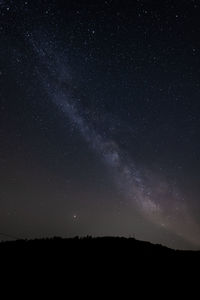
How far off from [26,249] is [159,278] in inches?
292

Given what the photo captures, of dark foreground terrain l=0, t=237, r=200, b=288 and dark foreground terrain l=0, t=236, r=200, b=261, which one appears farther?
dark foreground terrain l=0, t=236, r=200, b=261

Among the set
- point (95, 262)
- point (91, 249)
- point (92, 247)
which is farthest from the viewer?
point (92, 247)

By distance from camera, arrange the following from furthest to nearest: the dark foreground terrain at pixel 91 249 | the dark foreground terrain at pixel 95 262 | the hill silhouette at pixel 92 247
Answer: the hill silhouette at pixel 92 247 < the dark foreground terrain at pixel 91 249 < the dark foreground terrain at pixel 95 262

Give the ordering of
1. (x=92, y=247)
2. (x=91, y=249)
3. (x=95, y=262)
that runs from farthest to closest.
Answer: (x=92, y=247), (x=91, y=249), (x=95, y=262)

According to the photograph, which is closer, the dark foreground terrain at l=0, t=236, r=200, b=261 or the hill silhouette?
the dark foreground terrain at l=0, t=236, r=200, b=261

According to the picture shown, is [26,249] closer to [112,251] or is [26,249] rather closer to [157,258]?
[112,251]

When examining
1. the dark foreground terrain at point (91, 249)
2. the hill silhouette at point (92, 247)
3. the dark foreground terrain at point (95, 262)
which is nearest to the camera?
the dark foreground terrain at point (95, 262)

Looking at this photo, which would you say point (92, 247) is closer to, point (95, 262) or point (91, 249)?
point (91, 249)

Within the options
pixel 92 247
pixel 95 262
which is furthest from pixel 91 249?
pixel 95 262

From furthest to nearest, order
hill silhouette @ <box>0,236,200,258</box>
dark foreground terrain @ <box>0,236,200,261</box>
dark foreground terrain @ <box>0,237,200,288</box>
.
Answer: hill silhouette @ <box>0,236,200,258</box> < dark foreground terrain @ <box>0,236,200,261</box> < dark foreground terrain @ <box>0,237,200,288</box>

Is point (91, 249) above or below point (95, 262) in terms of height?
above

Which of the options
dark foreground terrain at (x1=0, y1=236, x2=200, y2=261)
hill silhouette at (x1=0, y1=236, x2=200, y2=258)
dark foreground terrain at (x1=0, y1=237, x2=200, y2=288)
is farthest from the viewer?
hill silhouette at (x1=0, y1=236, x2=200, y2=258)

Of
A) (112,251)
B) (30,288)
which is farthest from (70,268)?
(112,251)

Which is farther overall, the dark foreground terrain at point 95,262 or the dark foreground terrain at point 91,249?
the dark foreground terrain at point 91,249
